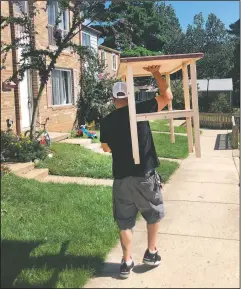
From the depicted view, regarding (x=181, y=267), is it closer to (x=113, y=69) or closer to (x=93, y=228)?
(x=93, y=228)

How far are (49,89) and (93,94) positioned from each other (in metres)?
3.48

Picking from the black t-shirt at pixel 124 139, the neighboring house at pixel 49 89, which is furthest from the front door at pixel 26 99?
the black t-shirt at pixel 124 139

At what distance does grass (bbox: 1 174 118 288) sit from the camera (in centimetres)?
331

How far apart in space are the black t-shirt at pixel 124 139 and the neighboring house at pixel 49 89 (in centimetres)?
680

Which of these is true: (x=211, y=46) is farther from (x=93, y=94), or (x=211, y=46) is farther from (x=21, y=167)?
(x=21, y=167)

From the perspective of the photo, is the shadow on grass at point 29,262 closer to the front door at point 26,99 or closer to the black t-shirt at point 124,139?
the black t-shirt at point 124,139

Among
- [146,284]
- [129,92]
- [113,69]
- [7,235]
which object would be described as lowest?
[146,284]

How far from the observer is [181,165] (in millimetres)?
9320

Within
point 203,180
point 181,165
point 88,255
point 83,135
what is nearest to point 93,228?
point 88,255

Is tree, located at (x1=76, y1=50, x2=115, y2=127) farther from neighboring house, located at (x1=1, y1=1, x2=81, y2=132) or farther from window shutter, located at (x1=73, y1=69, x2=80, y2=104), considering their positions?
neighboring house, located at (x1=1, y1=1, x2=81, y2=132)

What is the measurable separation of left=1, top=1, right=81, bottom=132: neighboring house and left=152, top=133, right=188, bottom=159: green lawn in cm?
Result: 369

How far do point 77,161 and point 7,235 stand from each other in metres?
4.80

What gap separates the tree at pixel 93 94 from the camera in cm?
1618

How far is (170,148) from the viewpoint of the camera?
11539mm
